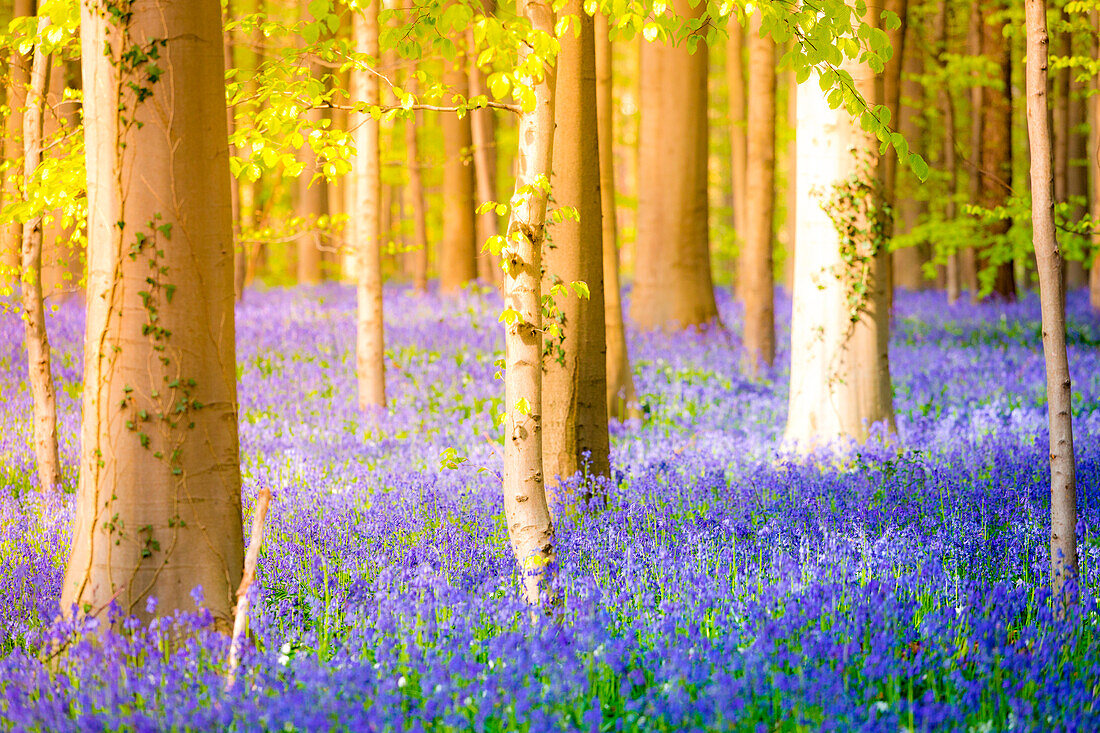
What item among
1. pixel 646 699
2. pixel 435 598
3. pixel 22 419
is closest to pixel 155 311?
pixel 435 598

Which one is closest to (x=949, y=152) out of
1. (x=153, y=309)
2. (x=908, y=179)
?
(x=908, y=179)

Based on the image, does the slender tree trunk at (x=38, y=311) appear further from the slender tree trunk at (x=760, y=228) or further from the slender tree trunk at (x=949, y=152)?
the slender tree trunk at (x=949, y=152)

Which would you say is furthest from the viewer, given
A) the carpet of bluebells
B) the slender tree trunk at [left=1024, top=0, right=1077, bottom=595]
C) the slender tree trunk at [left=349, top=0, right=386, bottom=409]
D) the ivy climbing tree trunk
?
the slender tree trunk at [left=349, top=0, right=386, bottom=409]

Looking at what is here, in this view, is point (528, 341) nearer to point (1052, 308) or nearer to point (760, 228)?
point (1052, 308)

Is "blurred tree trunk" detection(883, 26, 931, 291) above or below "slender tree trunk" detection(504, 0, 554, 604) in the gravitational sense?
above

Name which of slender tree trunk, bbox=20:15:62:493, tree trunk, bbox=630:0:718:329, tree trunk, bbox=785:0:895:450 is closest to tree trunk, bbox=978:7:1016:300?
tree trunk, bbox=630:0:718:329

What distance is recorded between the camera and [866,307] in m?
7.59

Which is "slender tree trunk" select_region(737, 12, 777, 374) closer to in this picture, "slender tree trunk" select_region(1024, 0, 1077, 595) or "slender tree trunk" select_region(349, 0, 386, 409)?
"slender tree trunk" select_region(349, 0, 386, 409)

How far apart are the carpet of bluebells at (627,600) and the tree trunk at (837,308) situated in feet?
1.79

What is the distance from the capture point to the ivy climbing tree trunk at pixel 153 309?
11.0 ft

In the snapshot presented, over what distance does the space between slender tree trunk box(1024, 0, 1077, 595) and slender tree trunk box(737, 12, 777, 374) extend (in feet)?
24.8

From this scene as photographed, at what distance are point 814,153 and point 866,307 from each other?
143cm

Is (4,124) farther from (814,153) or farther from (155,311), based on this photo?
(814,153)

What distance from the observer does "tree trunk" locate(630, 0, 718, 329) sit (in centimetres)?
1379
